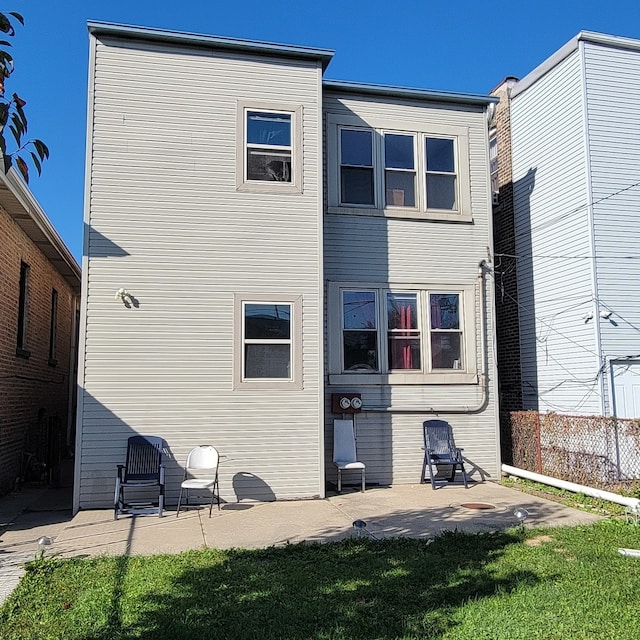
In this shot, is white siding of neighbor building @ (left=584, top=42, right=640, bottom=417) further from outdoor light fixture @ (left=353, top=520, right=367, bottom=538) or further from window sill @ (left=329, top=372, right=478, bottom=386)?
outdoor light fixture @ (left=353, top=520, right=367, bottom=538)

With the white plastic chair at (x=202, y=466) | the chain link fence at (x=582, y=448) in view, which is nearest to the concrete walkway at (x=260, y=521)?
the white plastic chair at (x=202, y=466)

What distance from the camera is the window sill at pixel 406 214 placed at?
33.2 ft

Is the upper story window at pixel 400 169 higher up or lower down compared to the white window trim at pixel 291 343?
higher up

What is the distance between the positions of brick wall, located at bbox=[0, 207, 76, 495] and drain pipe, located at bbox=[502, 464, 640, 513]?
8214 mm

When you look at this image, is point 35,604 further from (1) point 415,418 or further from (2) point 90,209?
(1) point 415,418

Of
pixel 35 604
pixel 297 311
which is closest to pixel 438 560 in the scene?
pixel 35 604

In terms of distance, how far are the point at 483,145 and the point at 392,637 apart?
9.10 metres

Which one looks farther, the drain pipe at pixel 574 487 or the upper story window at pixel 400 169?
the upper story window at pixel 400 169

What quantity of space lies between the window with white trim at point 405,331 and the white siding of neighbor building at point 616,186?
224cm

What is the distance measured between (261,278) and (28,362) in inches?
209

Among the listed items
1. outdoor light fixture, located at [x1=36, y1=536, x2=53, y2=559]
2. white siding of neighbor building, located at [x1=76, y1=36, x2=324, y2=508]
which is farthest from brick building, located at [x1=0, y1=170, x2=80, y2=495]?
outdoor light fixture, located at [x1=36, y1=536, x2=53, y2=559]

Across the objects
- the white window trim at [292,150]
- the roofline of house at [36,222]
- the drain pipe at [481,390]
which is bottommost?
the drain pipe at [481,390]

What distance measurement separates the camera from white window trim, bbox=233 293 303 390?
28.9ft

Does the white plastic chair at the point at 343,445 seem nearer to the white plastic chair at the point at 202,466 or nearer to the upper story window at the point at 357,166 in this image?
the white plastic chair at the point at 202,466
